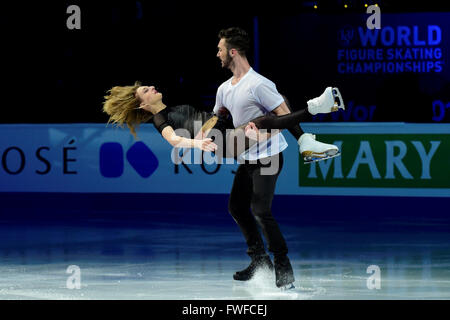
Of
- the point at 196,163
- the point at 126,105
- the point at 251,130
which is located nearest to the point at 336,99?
the point at 251,130

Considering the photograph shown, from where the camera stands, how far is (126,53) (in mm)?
21281

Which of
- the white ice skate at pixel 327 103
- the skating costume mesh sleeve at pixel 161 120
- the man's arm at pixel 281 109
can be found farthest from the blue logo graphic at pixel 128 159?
the white ice skate at pixel 327 103

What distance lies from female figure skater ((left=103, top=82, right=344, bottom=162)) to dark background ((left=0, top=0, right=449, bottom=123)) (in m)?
11.0

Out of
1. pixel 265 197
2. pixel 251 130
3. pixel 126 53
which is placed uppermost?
pixel 126 53

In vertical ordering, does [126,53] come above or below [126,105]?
above

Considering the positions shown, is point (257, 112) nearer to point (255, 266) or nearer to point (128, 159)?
point (255, 266)

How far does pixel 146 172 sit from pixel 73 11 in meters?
5.65

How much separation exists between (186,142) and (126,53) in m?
13.4

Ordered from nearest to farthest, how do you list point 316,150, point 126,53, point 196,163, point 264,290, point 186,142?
point 316,150 → point 186,142 → point 264,290 → point 196,163 → point 126,53

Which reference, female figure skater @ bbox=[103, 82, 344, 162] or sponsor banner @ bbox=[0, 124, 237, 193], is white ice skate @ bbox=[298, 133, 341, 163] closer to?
female figure skater @ bbox=[103, 82, 344, 162]

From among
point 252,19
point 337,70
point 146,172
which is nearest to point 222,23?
point 252,19

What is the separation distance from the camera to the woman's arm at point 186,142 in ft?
26.1

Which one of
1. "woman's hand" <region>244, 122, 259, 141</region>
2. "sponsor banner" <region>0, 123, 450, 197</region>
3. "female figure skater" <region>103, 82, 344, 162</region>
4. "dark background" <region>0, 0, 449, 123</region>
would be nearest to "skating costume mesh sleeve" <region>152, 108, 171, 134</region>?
"female figure skater" <region>103, 82, 344, 162</region>

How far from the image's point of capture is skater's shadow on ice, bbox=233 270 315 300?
803 centimetres
